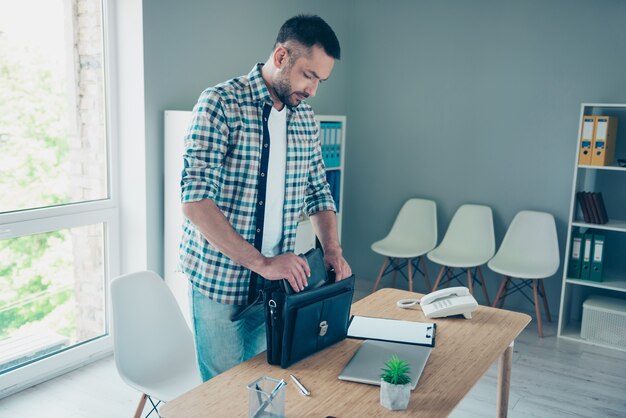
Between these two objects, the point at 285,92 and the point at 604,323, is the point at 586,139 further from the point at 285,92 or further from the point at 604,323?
the point at 285,92

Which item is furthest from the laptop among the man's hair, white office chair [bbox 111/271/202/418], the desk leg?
the man's hair

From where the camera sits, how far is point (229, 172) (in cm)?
182

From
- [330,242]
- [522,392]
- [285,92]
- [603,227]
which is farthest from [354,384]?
[603,227]

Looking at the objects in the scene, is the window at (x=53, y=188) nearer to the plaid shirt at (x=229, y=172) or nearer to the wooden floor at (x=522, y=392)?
the wooden floor at (x=522, y=392)

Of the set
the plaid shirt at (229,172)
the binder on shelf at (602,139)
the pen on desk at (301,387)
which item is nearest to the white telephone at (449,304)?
the plaid shirt at (229,172)

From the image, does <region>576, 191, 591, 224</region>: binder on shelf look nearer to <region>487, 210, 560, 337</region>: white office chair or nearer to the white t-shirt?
<region>487, 210, 560, 337</region>: white office chair

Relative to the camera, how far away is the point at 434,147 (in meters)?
5.05

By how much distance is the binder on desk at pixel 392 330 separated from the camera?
74.7 inches

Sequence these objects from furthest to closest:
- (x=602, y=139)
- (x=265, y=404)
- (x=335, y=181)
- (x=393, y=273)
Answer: (x=393, y=273) < (x=335, y=181) < (x=602, y=139) < (x=265, y=404)

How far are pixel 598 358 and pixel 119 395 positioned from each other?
3.02m

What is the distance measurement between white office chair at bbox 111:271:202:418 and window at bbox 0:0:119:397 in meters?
1.24

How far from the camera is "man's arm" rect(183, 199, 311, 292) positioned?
1.69m

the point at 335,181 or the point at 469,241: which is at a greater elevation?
the point at 335,181

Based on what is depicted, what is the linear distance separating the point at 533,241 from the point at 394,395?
11.2 ft
